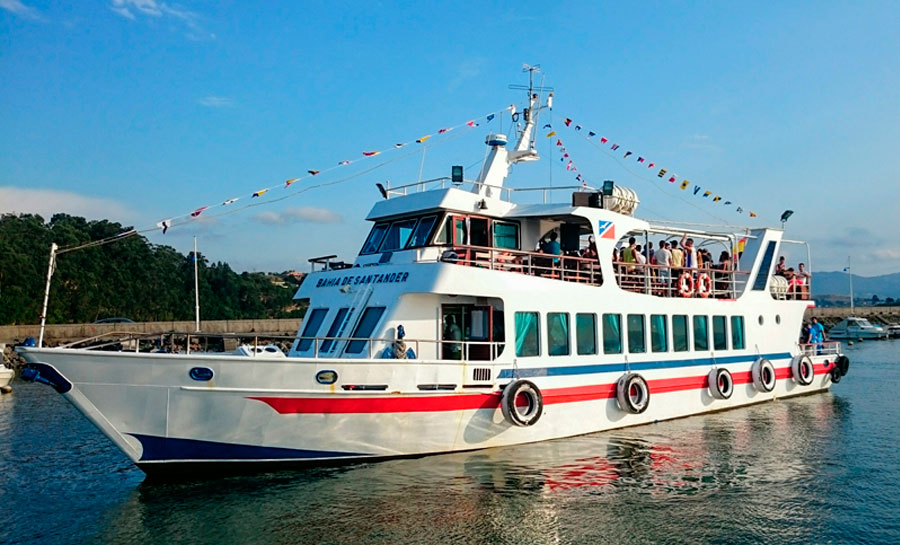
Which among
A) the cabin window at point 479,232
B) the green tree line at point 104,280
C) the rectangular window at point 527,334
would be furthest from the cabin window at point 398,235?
the green tree line at point 104,280

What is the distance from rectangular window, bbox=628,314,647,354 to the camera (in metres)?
17.1

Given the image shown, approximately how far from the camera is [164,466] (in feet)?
39.7

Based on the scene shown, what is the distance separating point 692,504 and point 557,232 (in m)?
7.70

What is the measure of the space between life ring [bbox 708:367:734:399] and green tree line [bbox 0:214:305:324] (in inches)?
1408

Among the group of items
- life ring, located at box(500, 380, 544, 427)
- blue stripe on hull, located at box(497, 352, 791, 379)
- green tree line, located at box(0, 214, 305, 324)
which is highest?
green tree line, located at box(0, 214, 305, 324)

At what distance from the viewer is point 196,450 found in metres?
12.0

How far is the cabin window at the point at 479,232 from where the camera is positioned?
53.7 ft

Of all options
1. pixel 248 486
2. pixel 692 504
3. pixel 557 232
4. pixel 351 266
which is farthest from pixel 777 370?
pixel 248 486

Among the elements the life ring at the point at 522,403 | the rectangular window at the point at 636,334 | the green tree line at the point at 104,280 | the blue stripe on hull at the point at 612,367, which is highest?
the green tree line at the point at 104,280

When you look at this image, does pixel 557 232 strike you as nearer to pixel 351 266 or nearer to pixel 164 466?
pixel 351 266

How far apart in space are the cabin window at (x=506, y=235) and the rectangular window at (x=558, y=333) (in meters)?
2.12

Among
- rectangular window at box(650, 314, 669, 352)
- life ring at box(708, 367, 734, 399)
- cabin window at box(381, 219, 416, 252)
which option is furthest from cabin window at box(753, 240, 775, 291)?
cabin window at box(381, 219, 416, 252)

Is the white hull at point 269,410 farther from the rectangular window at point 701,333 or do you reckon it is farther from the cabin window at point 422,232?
the rectangular window at point 701,333

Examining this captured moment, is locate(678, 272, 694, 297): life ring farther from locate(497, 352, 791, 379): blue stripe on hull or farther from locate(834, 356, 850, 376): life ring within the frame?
locate(834, 356, 850, 376): life ring
